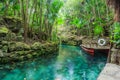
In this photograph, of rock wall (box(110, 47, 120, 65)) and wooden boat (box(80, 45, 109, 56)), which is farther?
wooden boat (box(80, 45, 109, 56))

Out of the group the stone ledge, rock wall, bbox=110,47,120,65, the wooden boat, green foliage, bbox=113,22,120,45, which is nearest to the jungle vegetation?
the wooden boat

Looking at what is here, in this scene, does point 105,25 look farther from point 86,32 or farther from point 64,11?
point 64,11

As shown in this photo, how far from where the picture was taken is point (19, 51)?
1271cm

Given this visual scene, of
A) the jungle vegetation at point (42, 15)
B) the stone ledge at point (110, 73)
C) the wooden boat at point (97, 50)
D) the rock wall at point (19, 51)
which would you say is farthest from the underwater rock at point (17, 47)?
the stone ledge at point (110, 73)

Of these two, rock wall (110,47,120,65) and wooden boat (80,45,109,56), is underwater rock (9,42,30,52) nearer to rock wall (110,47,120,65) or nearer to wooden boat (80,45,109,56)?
wooden boat (80,45,109,56)

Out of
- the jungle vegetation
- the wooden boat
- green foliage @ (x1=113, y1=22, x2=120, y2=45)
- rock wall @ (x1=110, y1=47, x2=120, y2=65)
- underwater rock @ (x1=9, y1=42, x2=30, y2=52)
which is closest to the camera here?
rock wall @ (x1=110, y1=47, x2=120, y2=65)

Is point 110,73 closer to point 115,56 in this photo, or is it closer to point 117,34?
point 115,56

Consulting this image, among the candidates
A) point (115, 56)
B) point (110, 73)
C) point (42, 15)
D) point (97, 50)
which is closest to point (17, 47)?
point (42, 15)

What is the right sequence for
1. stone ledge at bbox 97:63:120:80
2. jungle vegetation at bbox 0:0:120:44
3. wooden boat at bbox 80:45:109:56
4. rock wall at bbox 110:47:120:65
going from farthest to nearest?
wooden boat at bbox 80:45:109:56
jungle vegetation at bbox 0:0:120:44
rock wall at bbox 110:47:120:65
stone ledge at bbox 97:63:120:80

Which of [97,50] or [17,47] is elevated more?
[17,47]

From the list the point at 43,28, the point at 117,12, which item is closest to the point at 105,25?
the point at 43,28

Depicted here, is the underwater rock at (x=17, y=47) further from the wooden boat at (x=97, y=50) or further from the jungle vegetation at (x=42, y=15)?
the wooden boat at (x=97, y=50)

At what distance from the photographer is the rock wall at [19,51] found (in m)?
11.5

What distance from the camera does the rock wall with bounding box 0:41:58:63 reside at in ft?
37.7
